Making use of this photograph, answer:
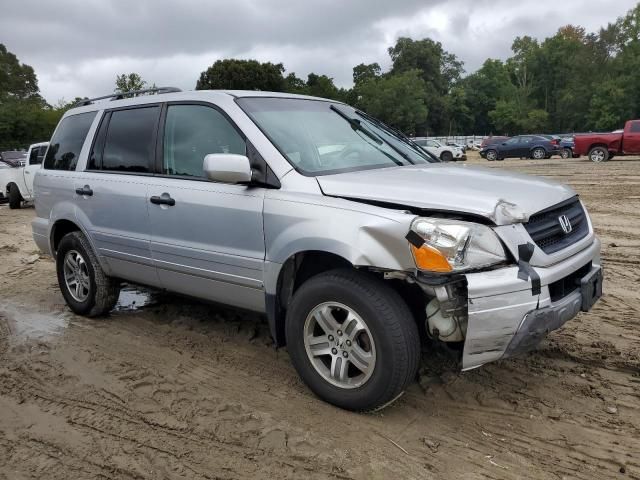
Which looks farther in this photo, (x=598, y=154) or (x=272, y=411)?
(x=598, y=154)

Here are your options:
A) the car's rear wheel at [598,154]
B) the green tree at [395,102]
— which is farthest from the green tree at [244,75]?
the car's rear wheel at [598,154]

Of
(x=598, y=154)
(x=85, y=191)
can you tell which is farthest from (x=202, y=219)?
(x=598, y=154)

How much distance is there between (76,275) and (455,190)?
3.71 metres

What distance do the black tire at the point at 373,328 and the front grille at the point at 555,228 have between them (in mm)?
829

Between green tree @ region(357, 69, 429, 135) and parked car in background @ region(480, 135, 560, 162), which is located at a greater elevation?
green tree @ region(357, 69, 429, 135)

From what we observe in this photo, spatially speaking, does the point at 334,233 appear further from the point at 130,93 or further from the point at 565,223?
the point at 130,93

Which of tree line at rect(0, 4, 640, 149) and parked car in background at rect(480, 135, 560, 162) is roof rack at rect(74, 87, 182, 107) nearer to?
parked car in background at rect(480, 135, 560, 162)

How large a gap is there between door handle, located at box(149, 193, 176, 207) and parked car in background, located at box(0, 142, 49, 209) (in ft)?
39.4

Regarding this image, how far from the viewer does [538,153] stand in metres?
29.9

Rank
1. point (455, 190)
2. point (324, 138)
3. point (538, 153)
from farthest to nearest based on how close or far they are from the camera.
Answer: point (538, 153) < point (324, 138) < point (455, 190)

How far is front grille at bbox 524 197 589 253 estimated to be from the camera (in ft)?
9.82

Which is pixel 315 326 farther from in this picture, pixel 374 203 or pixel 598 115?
pixel 598 115

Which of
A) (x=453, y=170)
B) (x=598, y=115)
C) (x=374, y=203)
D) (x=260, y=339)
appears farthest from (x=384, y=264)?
(x=598, y=115)

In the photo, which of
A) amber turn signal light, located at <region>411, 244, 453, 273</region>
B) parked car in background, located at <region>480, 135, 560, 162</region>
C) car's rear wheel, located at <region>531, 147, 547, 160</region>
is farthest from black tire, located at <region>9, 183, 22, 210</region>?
car's rear wheel, located at <region>531, 147, 547, 160</region>
